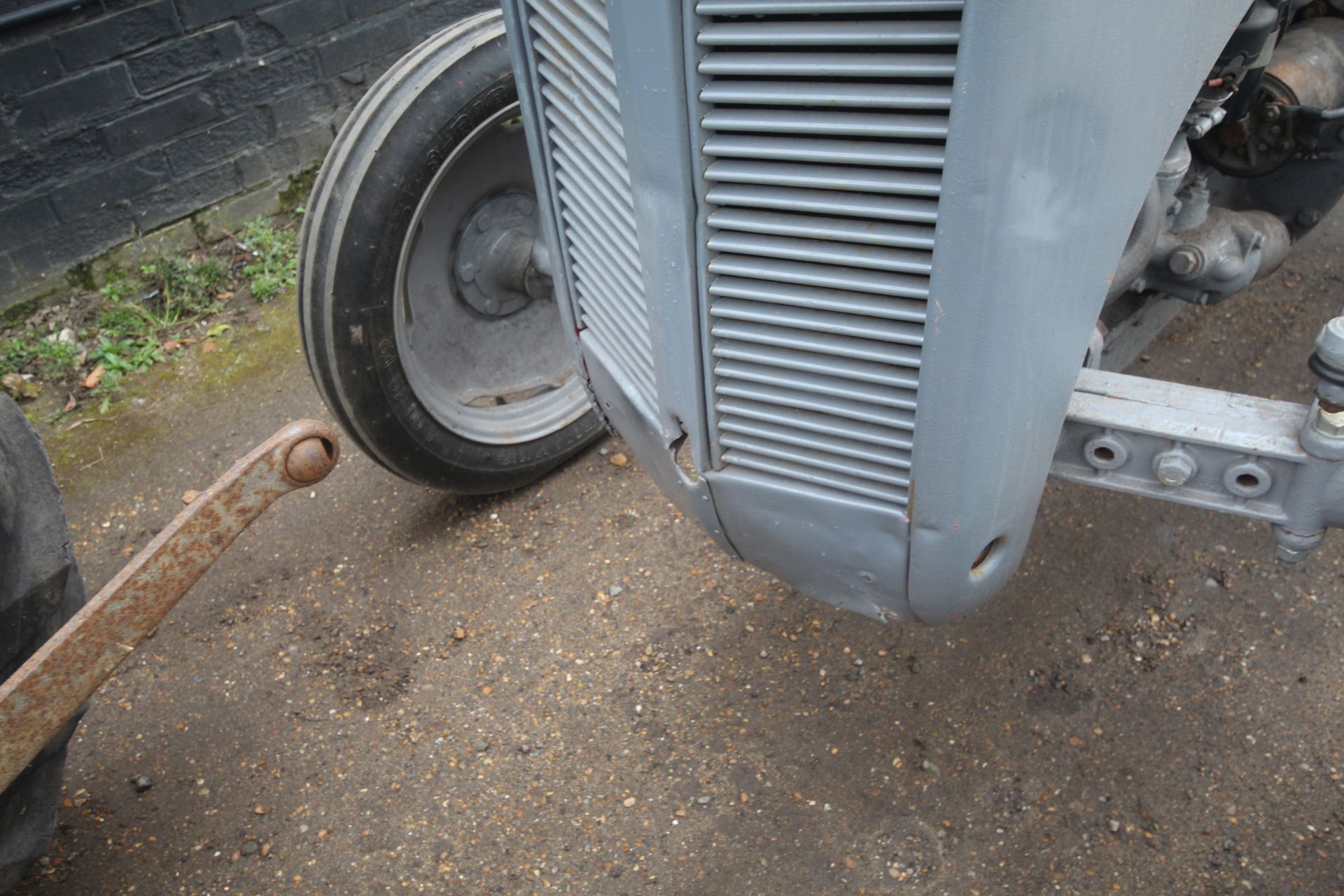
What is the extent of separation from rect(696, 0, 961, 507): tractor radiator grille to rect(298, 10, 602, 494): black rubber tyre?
1.23 m

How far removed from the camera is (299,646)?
2705mm

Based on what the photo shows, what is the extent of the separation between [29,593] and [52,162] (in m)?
2.47

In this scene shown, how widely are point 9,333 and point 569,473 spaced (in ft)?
6.93

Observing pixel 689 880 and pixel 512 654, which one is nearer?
pixel 689 880

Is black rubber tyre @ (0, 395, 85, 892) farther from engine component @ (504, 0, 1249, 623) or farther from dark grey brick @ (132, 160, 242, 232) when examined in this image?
dark grey brick @ (132, 160, 242, 232)

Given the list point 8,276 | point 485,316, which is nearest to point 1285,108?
point 485,316

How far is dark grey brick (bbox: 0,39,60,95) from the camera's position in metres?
3.52

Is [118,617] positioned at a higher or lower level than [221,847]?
higher

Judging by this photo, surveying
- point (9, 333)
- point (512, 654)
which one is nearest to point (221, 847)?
point (512, 654)

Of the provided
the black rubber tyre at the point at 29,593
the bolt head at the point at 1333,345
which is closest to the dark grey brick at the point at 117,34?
the black rubber tyre at the point at 29,593

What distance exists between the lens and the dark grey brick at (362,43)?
4281mm

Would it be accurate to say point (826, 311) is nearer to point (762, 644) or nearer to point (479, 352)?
point (762, 644)

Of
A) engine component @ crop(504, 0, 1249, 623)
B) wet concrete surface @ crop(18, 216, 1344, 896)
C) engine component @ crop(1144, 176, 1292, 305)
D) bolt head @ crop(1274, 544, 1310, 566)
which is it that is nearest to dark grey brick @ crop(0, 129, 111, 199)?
wet concrete surface @ crop(18, 216, 1344, 896)

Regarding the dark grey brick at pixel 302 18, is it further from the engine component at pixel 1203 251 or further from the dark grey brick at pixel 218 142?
the engine component at pixel 1203 251
